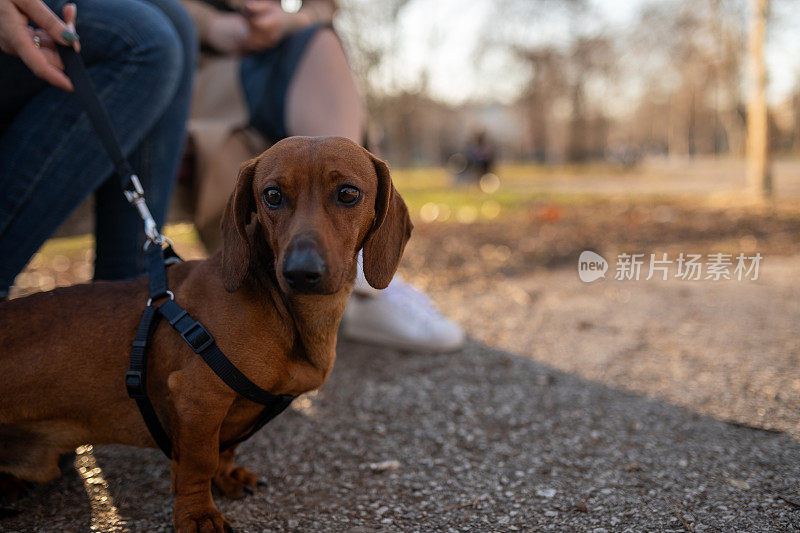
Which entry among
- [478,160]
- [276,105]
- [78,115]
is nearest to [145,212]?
[78,115]

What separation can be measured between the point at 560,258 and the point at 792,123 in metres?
65.1

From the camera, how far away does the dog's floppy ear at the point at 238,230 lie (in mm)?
1800

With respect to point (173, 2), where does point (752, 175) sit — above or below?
below

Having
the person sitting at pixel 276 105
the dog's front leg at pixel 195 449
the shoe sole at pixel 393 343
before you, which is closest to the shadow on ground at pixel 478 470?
the dog's front leg at pixel 195 449

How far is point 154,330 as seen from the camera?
183cm

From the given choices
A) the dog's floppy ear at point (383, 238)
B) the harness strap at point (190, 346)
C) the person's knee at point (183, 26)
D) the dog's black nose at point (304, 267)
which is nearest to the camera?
the dog's black nose at point (304, 267)

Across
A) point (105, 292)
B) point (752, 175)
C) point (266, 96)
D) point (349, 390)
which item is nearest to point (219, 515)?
point (105, 292)

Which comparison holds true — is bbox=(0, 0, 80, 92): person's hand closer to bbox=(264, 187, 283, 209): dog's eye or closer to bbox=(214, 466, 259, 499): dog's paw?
bbox=(264, 187, 283, 209): dog's eye

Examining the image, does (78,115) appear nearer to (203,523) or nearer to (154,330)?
(154,330)

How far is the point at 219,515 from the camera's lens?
186 centimetres

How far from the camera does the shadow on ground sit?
1934 millimetres

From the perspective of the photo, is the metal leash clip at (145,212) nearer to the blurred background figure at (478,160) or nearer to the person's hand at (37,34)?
the person's hand at (37,34)

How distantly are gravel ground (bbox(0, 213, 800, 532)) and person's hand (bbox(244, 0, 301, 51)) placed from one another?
5.82 feet

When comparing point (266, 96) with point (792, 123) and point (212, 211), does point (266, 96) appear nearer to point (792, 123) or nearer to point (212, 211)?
point (212, 211)
